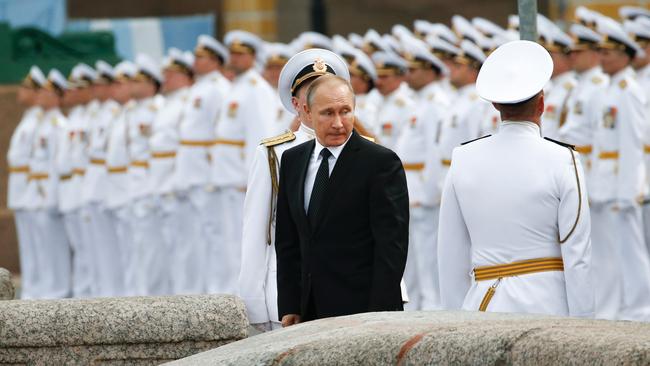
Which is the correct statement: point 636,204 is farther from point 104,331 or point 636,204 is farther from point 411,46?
point 104,331

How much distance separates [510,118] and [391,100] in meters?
8.13

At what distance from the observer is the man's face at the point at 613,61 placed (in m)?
12.9

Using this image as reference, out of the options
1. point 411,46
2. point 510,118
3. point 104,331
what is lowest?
point 104,331

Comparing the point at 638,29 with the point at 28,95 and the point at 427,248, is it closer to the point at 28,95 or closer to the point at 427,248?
the point at 427,248

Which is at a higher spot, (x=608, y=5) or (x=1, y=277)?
(x=608, y=5)

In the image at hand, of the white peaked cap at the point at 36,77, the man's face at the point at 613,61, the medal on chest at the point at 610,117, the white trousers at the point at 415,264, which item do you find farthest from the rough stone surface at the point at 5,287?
the white peaked cap at the point at 36,77

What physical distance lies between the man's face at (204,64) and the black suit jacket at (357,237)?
9.31 meters

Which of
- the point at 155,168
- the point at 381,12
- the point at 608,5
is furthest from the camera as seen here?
the point at 381,12

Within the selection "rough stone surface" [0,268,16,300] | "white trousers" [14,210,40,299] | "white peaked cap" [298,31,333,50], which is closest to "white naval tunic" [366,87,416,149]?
"white peaked cap" [298,31,333,50]

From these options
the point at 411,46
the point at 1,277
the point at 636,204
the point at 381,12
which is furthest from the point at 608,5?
the point at 1,277

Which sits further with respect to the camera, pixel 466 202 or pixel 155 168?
pixel 155 168

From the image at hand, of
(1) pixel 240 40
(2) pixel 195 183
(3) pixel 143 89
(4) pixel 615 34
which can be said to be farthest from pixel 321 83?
(3) pixel 143 89

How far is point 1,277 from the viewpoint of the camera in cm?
771

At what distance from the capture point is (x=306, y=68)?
756 centimetres
